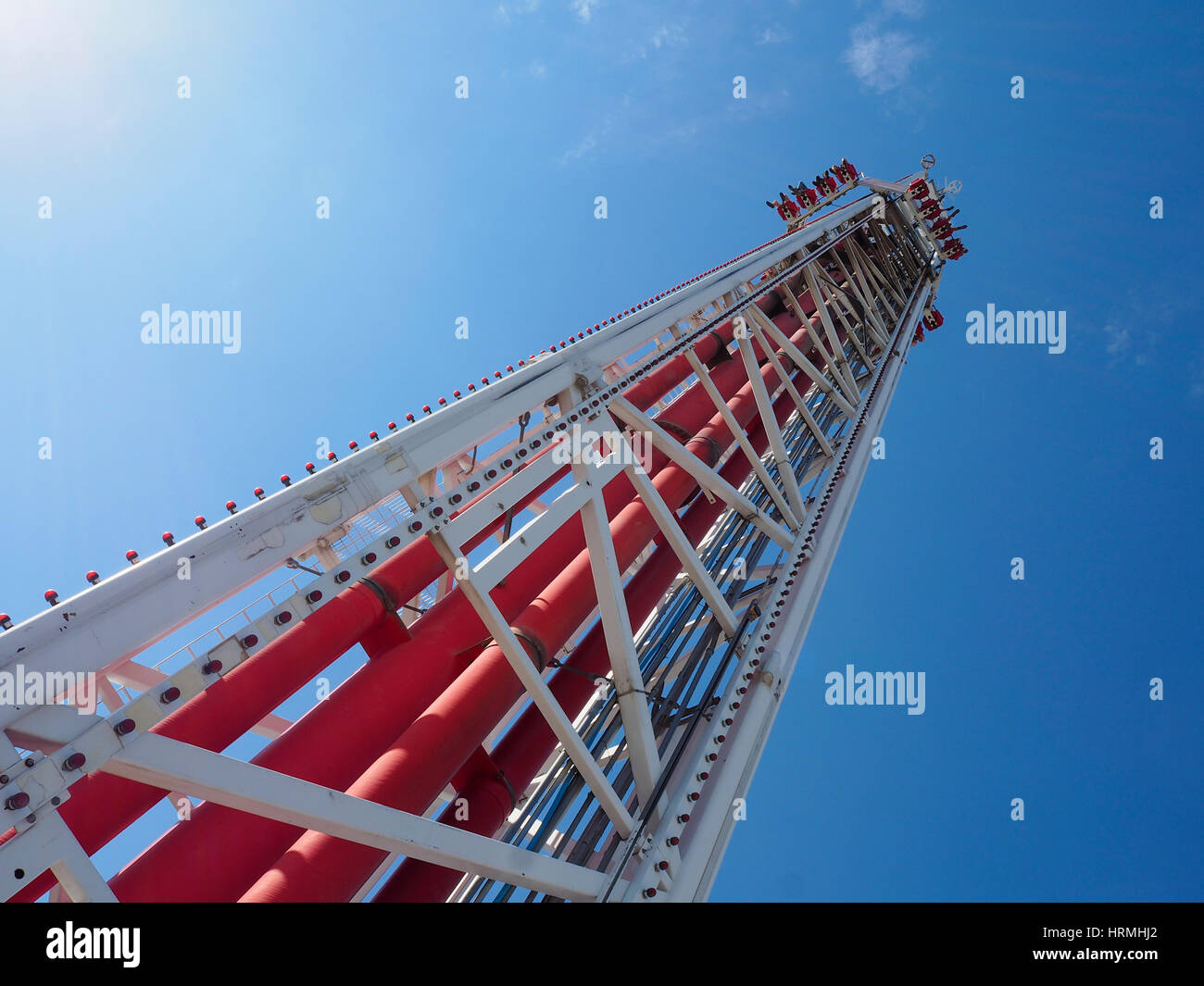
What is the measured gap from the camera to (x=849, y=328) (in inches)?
742

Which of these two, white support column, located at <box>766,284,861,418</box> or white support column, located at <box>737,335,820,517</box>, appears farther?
white support column, located at <box>766,284,861,418</box>

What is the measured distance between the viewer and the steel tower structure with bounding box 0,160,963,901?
142 inches

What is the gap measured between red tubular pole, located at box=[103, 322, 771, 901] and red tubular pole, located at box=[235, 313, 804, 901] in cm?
23

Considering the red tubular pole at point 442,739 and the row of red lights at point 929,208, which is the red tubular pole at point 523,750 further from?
the row of red lights at point 929,208

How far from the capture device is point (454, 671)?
25.2 ft

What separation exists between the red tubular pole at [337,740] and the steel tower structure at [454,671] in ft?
0.08

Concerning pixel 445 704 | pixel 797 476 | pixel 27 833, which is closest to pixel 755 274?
pixel 797 476

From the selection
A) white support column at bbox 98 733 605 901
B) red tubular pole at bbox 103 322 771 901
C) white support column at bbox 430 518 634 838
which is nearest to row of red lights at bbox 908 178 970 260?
red tubular pole at bbox 103 322 771 901

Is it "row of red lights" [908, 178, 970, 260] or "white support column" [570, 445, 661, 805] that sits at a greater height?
"row of red lights" [908, 178, 970, 260]

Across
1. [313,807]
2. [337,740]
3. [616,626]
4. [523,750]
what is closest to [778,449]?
[616,626]

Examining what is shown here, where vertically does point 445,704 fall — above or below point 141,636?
below

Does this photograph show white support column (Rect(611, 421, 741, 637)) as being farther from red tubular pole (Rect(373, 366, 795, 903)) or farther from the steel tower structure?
red tubular pole (Rect(373, 366, 795, 903))
